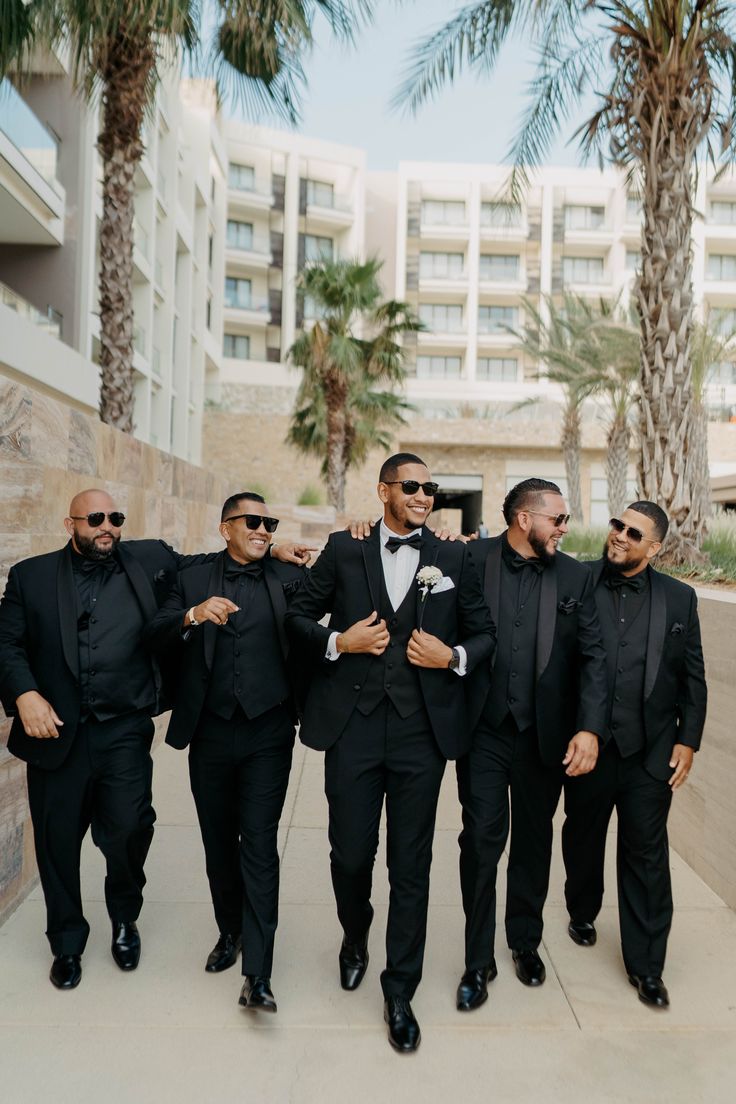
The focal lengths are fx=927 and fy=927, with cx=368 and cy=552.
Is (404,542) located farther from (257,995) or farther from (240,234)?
(240,234)

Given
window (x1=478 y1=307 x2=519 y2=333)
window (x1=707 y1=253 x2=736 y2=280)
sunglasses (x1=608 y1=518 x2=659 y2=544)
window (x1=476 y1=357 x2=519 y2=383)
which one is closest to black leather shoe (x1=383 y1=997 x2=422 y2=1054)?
sunglasses (x1=608 y1=518 x2=659 y2=544)

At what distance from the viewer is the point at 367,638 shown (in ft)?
11.7

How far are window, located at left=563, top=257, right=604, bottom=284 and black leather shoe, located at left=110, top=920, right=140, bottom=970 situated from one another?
58009mm

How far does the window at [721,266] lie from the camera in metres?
57.1

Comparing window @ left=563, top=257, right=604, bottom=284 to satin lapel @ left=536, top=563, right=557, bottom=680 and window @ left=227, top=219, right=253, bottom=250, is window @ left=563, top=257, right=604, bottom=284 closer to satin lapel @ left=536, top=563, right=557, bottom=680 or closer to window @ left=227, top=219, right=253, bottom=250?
window @ left=227, top=219, right=253, bottom=250

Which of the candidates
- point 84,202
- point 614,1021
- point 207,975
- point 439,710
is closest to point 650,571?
point 439,710

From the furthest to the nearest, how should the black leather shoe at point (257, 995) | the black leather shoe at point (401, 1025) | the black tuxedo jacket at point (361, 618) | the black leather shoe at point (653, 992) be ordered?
the black leather shoe at point (653, 992), the black tuxedo jacket at point (361, 618), the black leather shoe at point (257, 995), the black leather shoe at point (401, 1025)

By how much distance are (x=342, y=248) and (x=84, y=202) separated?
3340 centimetres

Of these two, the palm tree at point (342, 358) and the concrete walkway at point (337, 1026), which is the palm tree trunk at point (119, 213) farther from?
the palm tree at point (342, 358)

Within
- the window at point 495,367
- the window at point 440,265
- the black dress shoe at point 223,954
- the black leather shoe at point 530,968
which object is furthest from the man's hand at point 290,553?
the window at point 440,265

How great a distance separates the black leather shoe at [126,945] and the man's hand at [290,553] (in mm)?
1793

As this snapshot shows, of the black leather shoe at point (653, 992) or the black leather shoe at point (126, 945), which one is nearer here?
the black leather shoe at point (653, 992)

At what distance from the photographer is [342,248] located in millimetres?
55531

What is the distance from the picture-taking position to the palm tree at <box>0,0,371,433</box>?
390 inches
